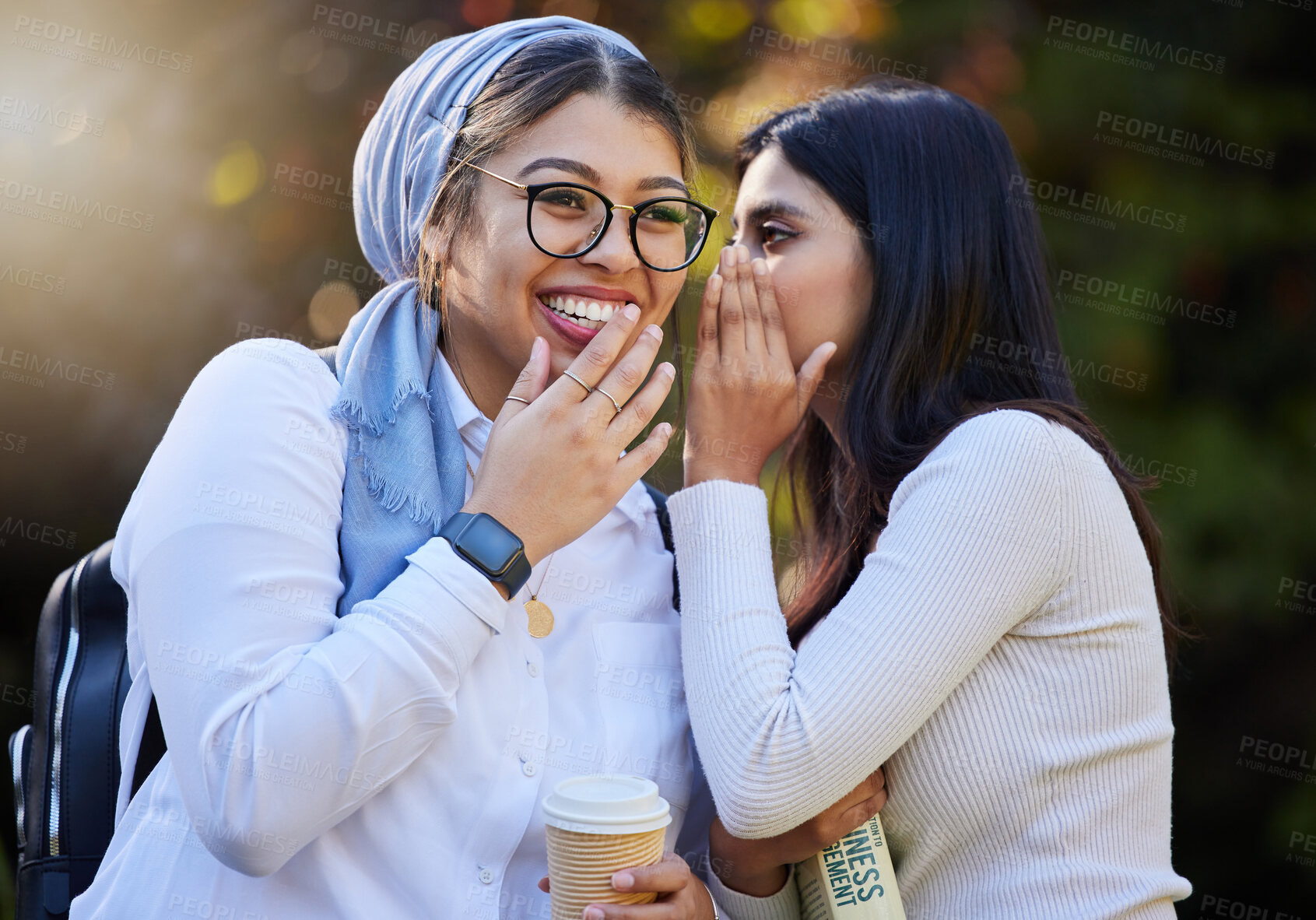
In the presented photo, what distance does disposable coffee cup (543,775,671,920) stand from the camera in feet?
5.58

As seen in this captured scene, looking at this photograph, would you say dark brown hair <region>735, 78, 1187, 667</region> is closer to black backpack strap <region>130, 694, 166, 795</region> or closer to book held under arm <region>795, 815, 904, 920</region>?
book held under arm <region>795, 815, 904, 920</region>

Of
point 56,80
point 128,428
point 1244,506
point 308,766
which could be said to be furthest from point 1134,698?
point 56,80

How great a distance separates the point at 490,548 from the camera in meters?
1.83

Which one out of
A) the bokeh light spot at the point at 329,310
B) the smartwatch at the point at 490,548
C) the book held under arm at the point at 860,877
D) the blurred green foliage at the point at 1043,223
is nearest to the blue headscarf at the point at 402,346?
the smartwatch at the point at 490,548

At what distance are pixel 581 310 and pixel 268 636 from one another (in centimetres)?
94

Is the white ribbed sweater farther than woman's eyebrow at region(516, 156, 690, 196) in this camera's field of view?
No

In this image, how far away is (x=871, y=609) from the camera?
210 cm

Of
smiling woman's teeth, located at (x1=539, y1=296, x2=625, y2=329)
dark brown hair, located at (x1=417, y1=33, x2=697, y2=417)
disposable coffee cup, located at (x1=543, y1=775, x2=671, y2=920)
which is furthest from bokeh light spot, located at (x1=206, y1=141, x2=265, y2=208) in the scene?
disposable coffee cup, located at (x1=543, y1=775, x2=671, y2=920)

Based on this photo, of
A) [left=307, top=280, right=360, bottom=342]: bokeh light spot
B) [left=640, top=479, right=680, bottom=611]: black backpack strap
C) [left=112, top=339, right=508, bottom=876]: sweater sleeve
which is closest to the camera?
[left=112, top=339, right=508, bottom=876]: sweater sleeve

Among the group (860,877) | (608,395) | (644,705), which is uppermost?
(608,395)

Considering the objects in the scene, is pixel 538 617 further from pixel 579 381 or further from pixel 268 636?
pixel 268 636

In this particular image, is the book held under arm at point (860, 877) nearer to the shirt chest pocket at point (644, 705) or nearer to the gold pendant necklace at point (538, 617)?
the shirt chest pocket at point (644, 705)

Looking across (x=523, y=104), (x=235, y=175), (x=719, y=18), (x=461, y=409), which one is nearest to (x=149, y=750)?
(x=461, y=409)

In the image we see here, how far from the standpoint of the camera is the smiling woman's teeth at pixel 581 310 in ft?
7.30
